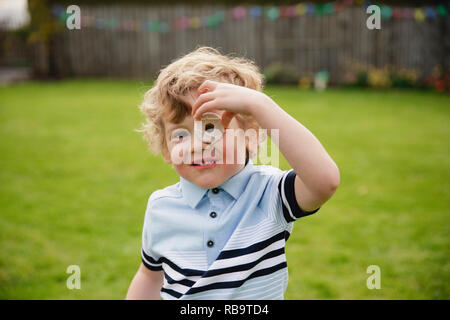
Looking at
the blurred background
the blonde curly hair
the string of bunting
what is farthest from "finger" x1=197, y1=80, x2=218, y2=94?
the string of bunting

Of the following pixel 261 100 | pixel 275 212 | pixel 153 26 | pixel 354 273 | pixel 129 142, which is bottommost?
pixel 354 273

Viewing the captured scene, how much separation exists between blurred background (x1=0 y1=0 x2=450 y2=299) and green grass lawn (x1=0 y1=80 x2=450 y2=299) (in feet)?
0.05

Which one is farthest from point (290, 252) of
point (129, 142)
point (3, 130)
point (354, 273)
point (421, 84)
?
point (421, 84)

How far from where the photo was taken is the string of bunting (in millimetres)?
10570

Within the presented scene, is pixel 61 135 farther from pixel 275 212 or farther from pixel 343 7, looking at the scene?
pixel 343 7

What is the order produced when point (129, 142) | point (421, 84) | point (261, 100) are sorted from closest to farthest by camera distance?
point (261, 100) → point (129, 142) → point (421, 84)

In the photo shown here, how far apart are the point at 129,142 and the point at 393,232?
12.4 ft

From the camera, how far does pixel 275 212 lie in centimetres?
130

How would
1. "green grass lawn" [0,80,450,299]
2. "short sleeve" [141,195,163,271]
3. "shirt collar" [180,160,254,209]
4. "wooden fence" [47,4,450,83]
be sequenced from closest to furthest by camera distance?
"shirt collar" [180,160,254,209], "short sleeve" [141,195,163,271], "green grass lawn" [0,80,450,299], "wooden fence" [47,4,450,83]

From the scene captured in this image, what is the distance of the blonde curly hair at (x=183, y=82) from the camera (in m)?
1.30

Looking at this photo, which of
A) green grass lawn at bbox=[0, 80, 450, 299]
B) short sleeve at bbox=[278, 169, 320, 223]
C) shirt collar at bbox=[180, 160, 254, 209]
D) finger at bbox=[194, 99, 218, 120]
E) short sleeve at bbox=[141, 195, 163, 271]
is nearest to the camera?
finger at bbox=[194, 99, 218, 120]

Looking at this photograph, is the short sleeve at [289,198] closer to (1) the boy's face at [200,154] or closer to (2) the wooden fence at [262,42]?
(1) the boy's face at [200,154]

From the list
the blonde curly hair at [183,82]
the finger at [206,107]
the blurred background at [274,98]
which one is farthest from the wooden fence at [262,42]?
the finger at [206,107]

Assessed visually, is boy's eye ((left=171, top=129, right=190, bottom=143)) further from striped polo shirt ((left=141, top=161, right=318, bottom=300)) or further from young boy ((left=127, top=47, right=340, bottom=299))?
striped polo shirt ((left=141, top=161, right=318, bottom=300))
